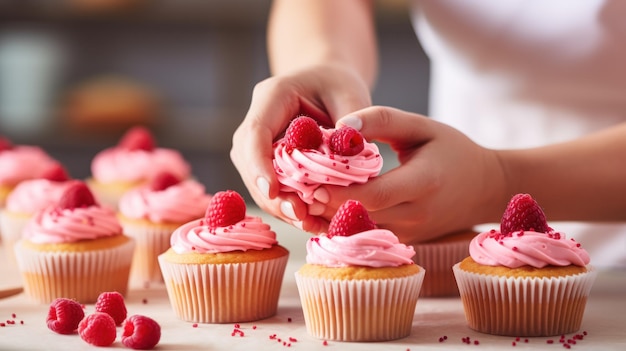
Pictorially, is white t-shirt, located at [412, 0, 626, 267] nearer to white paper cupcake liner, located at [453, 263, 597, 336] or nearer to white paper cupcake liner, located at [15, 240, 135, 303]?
white paper cupcake liner, located at [453, 263, 597, 336]

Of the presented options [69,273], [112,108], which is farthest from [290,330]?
[112,108]

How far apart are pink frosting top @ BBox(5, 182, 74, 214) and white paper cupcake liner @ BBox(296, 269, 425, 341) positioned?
1.31 m

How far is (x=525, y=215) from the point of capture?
2020 millimetres

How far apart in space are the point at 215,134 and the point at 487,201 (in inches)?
133

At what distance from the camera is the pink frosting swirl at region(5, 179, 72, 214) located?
9.89 feet

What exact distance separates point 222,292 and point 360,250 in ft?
1.32

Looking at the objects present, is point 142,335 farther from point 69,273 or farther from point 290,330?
point 69,273

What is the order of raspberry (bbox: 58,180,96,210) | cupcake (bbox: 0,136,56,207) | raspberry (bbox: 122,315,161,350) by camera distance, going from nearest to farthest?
1. raspberry (bbox: 122,315,161,350)
2. raspberry (bbox: 58,180,96,210)
3. cupcake (bbox: 0,136,56,207)

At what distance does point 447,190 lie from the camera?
219 centimetres

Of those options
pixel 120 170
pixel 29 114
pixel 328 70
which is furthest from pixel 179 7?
pixel 328 70

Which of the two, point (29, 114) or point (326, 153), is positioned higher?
point (326, 153)

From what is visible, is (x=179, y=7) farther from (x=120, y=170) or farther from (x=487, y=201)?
(x=487, y=201)

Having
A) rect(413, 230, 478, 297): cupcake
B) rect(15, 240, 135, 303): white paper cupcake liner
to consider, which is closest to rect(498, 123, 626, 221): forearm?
rect(413, 230, 478, 297): cupcake

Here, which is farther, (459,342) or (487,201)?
(487,201)
